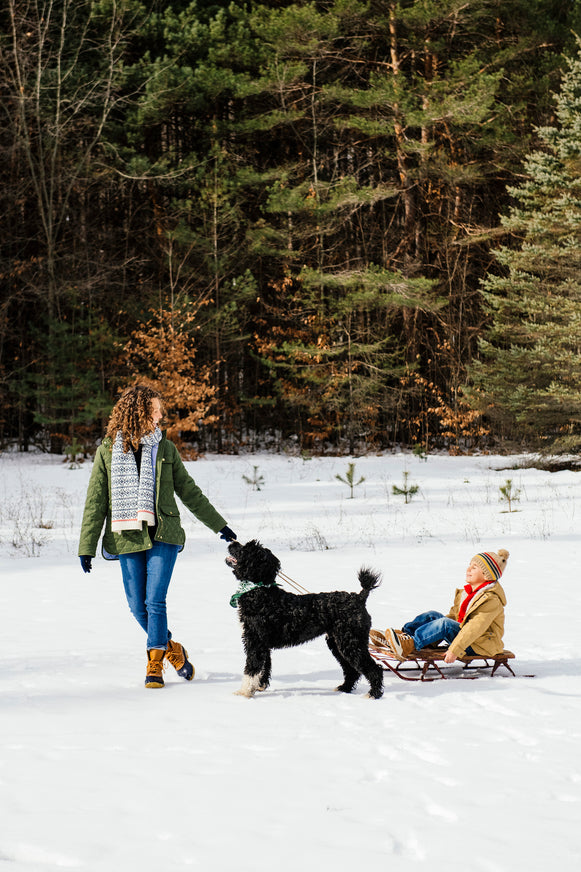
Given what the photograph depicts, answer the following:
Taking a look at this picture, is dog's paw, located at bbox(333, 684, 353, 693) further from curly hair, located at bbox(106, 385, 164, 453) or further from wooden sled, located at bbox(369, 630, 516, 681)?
curly hair, located at bbox(106, 385, 164, 453)

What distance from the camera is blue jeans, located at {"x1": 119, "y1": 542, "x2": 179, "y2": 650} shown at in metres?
5.39

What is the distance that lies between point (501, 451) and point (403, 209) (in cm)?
979

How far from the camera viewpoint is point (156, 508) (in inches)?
213

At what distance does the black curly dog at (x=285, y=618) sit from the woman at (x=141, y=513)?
1.03 ft

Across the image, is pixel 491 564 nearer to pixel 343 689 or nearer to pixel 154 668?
pixel 343 689

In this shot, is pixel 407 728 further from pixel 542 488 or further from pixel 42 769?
pixel 542 488

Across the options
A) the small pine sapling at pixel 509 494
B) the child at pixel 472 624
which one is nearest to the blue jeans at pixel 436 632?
the child at pixel 472 624

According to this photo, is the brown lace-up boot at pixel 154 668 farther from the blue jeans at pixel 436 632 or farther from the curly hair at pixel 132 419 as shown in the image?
the blue jeans at pixel 436 632

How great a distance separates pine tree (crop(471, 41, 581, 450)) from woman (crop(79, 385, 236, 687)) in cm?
1504

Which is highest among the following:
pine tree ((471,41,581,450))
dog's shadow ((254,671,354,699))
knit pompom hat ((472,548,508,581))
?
pine tree ((471,41,581,450))

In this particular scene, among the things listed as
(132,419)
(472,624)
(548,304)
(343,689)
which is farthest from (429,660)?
(548,304)

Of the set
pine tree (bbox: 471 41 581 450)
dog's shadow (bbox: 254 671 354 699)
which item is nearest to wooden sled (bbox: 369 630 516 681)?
dog's shadow (bbox: 254 671 354 699)

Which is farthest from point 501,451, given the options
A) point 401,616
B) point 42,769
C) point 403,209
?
point 42,769

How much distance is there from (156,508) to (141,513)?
0.40 ft
